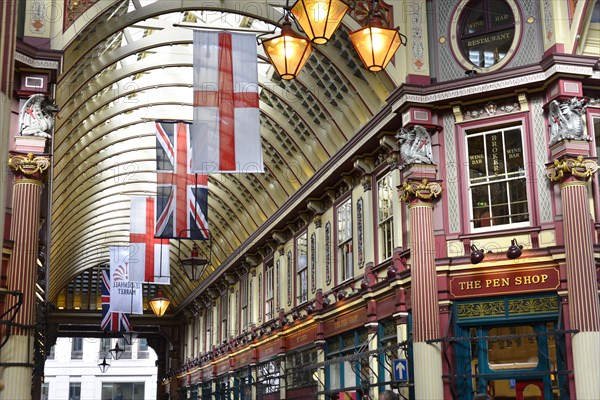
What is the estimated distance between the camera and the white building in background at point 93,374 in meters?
85.8

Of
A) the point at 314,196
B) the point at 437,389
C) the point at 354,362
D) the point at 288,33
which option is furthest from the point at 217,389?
the point at 288,33

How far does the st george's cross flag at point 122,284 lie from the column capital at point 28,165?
52.5ft

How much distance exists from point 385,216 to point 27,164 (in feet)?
27.4

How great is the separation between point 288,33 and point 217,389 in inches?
1152

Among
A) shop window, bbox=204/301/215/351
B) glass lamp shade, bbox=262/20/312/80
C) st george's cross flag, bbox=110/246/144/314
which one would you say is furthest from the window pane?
shop window, bbox=204/301/215/351

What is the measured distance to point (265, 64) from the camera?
28859 millimetres

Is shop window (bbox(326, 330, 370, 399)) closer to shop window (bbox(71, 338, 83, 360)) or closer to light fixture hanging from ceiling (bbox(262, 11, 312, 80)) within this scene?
light fixture hanging from ceiling (bbox(262, 11, 312, 80))

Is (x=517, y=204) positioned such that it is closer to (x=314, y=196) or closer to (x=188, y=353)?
(x=314, y=196)

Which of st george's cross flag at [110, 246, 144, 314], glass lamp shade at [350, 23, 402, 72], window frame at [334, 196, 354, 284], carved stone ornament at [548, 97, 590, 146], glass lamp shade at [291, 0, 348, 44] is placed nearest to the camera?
glass lamp shade at [291, 0, 348, 44]

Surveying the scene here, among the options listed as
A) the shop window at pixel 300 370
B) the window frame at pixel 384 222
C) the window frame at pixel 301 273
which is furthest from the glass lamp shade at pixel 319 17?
the window frame at pixel 301 273

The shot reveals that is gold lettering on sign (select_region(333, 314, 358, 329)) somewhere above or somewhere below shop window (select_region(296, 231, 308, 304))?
below

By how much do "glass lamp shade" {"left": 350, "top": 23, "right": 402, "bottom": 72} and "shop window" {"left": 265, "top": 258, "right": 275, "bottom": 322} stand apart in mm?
18388

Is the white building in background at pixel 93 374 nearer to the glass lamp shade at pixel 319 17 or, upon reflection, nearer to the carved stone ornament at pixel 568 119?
the carved stone ornament at pixel 568 119

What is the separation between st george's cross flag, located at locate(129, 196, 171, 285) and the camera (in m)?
31.5
